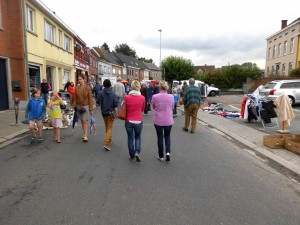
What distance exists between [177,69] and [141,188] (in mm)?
59498

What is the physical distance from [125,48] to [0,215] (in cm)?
9156

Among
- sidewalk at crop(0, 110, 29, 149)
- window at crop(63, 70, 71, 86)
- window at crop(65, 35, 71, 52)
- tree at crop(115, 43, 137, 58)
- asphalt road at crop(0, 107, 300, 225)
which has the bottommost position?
asphalt road at crop(0, 107, 300, 225)

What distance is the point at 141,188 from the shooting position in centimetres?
439

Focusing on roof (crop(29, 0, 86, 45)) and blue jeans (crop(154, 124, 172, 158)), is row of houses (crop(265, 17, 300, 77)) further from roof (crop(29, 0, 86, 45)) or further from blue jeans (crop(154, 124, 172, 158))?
blue jeans (crop(154, 124, 172, 158))

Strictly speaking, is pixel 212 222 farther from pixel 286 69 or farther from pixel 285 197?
pixel 286 69

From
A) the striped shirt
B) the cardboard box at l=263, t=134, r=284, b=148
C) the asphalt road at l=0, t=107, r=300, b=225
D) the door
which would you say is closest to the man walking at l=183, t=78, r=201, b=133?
the striped shirt

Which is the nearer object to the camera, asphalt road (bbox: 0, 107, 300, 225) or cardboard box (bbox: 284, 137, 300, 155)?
asphalt road (bbox: 0, 107, 300, 225)

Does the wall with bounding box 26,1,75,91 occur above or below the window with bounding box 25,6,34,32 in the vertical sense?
below

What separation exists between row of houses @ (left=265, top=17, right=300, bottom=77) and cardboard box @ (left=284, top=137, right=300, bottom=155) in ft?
104

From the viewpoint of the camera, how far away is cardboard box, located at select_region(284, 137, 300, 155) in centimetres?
658

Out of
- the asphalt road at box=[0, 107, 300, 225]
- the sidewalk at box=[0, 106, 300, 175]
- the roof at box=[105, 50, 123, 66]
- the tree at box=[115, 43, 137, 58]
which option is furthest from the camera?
the tree at box=[115, 43, 137, 58]

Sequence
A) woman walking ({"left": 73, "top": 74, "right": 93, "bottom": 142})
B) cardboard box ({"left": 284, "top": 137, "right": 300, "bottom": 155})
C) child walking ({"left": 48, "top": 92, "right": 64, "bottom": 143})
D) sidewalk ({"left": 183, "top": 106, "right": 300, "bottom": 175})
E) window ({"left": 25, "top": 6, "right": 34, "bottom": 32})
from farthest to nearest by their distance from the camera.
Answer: window ({"left": 25, "top": 6, "right": 34, "bottom": 32})
child walking ({"left": 48, "top": 92, "right": 64, "bottom": 143})
woman walking ({"left": 73, "top": 74, "right": 93, "bottom": 142})
cardboard box ({"left": 284, "top": 137, "right": 300, "bottom": 155})
sidewalk ({"left": 183, "top": 106, "right": 300, "bottom": 175})

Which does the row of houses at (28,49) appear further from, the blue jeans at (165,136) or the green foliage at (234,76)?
the green foliage at (234,76)

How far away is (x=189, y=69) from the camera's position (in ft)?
208
